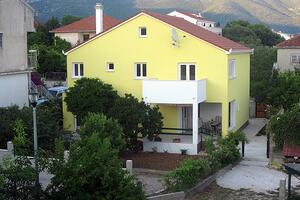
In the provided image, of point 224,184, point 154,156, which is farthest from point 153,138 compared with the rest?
point 224,184

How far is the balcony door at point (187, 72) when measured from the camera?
30.0 metres

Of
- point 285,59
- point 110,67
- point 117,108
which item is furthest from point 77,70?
point 285,59

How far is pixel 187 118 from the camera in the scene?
3106 cm

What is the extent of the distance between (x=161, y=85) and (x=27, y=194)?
16.0m

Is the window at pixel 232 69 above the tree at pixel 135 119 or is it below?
above

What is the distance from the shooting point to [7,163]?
1330 centimetres

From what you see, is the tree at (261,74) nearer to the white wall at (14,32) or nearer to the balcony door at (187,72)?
the balcony door at (187,72)

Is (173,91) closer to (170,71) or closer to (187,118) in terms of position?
(170,71)

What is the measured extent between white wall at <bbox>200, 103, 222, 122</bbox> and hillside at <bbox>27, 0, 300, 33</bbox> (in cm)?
12040

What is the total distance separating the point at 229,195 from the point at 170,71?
11836 millimetres

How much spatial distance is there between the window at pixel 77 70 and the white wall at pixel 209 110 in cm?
772

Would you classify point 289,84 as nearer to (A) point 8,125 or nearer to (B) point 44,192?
(A) point 8,125

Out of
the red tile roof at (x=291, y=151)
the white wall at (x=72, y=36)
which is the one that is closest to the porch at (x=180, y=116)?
the red tile roof at (x=291, y=151)

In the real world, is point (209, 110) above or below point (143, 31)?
below
